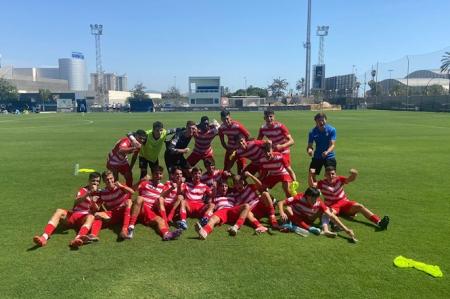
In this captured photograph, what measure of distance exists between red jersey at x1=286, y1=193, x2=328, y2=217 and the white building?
82822mm

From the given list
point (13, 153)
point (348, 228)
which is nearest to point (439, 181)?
point (348, 228)

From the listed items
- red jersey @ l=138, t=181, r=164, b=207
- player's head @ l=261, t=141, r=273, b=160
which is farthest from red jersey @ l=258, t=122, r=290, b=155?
red jersey @ l=138, t=181, r=164, b=207

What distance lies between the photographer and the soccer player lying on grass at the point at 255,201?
19.5 feet

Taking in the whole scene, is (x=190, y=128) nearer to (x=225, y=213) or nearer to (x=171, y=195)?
(x=171, y=195)

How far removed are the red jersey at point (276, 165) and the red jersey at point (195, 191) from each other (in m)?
1.27

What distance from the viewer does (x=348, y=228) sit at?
5.81 metres

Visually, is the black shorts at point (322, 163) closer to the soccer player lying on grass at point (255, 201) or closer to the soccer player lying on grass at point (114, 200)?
the soccer player lying on grass at point (255, 201)

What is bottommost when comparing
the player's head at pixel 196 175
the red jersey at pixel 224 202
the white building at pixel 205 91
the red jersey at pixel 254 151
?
the red jersey at pixel 224 202

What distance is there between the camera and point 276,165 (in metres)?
6.91

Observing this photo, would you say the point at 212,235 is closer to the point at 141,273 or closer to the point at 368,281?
the point at 141,273

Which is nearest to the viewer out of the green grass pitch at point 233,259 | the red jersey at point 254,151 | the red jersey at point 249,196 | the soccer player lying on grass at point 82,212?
the green grass pitch at point 233,259

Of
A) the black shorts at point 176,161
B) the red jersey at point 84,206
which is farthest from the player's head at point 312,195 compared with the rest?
the red jersey at point 84,206

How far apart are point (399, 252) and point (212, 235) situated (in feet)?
9.13

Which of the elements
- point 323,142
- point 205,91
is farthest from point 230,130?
point 205,91
